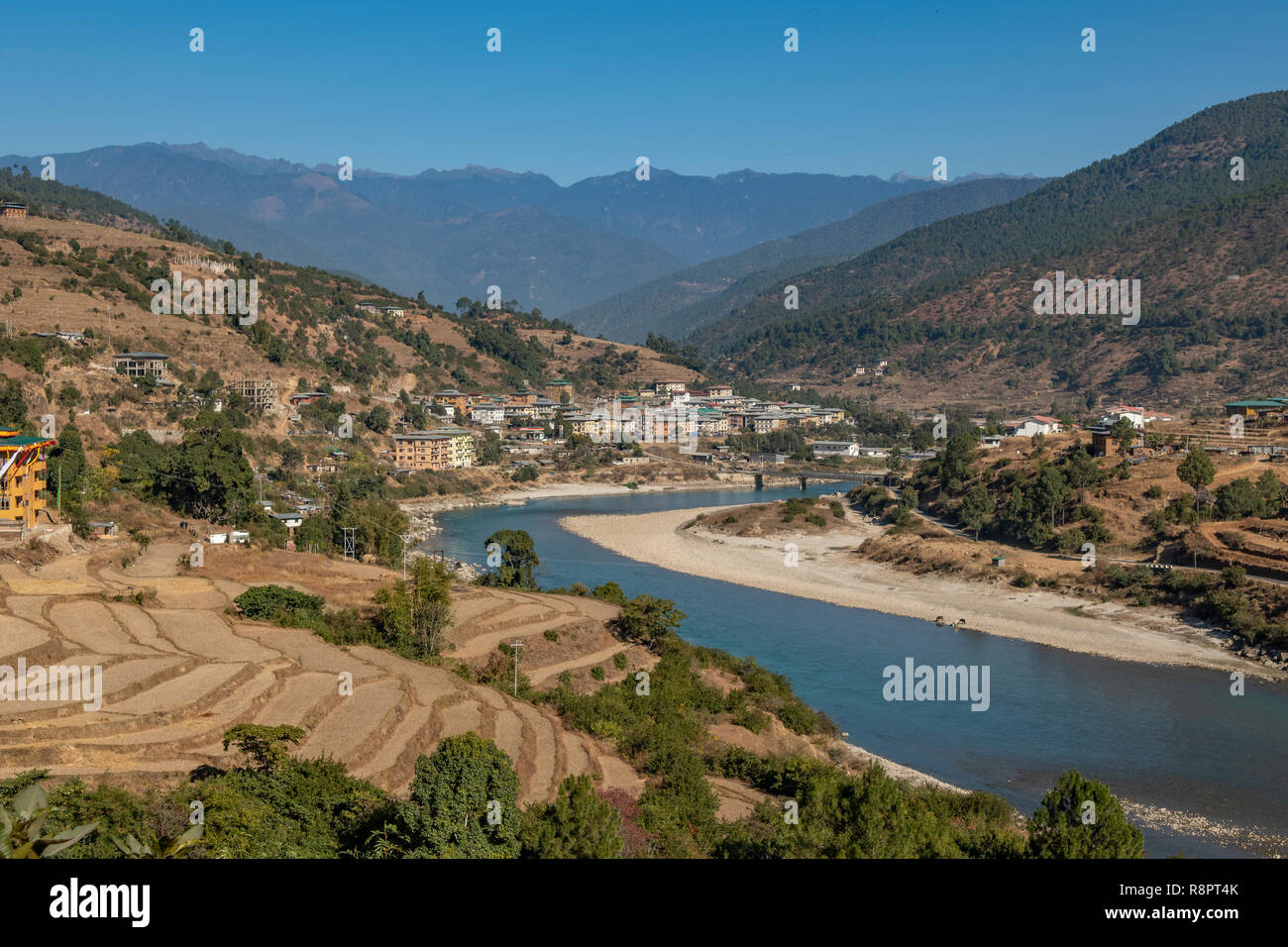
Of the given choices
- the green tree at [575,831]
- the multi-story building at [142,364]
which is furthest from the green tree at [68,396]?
the green tree at [575,831]

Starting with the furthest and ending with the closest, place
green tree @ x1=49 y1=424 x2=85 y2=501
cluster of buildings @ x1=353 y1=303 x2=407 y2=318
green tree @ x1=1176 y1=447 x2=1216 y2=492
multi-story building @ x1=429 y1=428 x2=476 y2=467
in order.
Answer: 1. cluster of buildings @ x1=353 y1=303 x2=407 y2=318
2. multi-story building @ x1=429 y1=428 x2=476 y2=467
3. green tree @ x1=1176 y1=447 x2=1216 y2=492
4. green tree @ x1=49 y1=424 x2=85 y2=501

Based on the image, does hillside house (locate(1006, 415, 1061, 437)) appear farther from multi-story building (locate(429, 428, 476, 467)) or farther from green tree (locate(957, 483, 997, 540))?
multi-story building (locate(429, 428, 476, 467))

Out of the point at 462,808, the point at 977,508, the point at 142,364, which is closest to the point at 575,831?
the point at 462,808

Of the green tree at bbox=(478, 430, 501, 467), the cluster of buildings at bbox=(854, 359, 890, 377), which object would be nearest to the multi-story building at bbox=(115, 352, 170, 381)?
the green tree at bbox=(478, 430, 501, 467)

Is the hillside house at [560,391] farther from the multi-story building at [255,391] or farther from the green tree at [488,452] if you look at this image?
the multi-story building at [255,391]

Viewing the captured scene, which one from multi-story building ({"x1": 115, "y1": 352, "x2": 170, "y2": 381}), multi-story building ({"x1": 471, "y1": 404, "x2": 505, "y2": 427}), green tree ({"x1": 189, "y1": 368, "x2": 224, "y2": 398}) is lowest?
multi-story building ({"x1": 471, "y1": 404, "x2": 505, "y2": 427})
